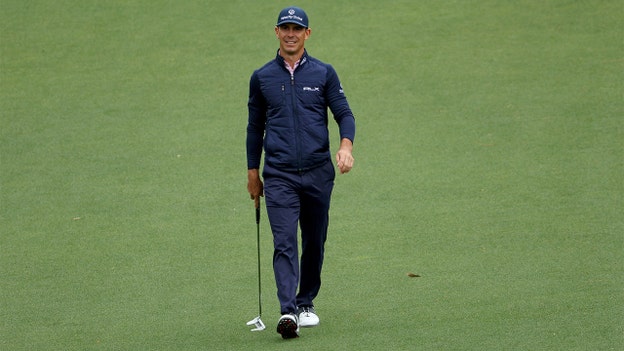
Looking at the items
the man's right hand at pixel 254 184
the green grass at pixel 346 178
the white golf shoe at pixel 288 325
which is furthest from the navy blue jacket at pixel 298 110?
the green grass at pixel 346 178

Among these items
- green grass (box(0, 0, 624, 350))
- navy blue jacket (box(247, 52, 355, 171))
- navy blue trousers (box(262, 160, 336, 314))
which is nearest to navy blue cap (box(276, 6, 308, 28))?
navy blue jacket (box(247, 52, 355, 171))

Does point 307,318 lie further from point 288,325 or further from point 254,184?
point 254,184

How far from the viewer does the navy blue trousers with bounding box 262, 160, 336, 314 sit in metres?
6.36

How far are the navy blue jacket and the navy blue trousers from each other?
7cm

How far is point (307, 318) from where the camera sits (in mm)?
6711

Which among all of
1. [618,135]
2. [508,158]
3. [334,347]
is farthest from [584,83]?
[334,347]

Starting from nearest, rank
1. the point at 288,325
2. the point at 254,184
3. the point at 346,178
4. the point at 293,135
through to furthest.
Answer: the point at 288,325, the point at 293,135, the point at 254,184, the point at 346,178

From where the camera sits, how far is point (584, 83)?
11758mm

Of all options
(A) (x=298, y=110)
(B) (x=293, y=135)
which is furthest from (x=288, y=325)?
(A) (x=298, y=110)

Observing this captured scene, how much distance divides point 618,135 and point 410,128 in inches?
75.1

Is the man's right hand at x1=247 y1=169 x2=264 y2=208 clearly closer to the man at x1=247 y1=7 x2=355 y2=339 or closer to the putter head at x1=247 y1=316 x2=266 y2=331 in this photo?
the man at x1=247 y1=7 x2=355 y2=339

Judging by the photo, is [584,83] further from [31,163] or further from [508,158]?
[31,163]

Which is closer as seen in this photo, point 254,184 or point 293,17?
point 293,17

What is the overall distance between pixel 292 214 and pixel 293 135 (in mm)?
440
